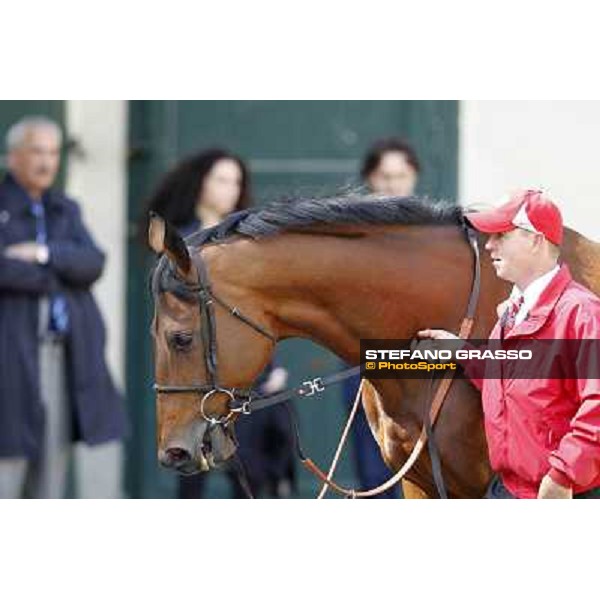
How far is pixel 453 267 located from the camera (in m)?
4.38

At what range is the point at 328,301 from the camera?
4.34 m

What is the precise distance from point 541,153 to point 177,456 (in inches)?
48.3

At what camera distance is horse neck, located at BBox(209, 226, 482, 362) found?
170 inches

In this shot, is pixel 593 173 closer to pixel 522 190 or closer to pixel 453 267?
pixel 522 190

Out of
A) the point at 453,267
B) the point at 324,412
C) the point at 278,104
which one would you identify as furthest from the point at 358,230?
the point at 324,412

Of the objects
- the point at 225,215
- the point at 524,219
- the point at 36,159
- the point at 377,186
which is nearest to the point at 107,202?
the point at 36,159

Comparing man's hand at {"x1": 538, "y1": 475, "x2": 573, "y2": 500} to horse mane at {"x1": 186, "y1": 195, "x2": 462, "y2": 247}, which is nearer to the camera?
man's hand at {"x1": 538, "y1": 475, "x2": 573, "y2": 500}

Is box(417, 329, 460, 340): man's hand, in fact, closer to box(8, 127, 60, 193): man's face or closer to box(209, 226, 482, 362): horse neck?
box(209, 226, 482, 362): horse neck

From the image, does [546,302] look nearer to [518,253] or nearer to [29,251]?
[518,253]

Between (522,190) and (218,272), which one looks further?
(522,190)

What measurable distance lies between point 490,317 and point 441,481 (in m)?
0.39

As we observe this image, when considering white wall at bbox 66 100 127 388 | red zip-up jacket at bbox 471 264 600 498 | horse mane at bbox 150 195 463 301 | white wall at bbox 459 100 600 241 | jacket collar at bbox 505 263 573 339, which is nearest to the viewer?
red zip-up jacket at bbox 471 264 600 498

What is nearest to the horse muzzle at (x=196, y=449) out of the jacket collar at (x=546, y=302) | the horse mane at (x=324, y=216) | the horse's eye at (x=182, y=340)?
the horse's eye at (x=182, y=340)

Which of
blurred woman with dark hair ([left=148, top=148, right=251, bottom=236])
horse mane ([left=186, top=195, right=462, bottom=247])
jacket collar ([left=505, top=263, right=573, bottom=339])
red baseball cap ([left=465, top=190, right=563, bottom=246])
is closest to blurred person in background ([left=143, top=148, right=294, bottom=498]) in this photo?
blurred woman with dark hair ([left=148, top=148, right=251, bottom=236])
